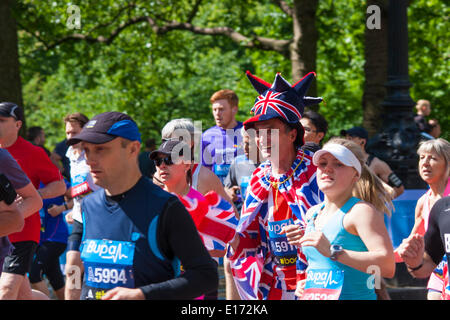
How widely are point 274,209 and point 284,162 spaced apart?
325 mm

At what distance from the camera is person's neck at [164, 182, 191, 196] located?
559 cm

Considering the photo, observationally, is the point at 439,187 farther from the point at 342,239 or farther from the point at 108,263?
the point at 108,263

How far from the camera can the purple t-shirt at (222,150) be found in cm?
929

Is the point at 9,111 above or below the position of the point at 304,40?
below

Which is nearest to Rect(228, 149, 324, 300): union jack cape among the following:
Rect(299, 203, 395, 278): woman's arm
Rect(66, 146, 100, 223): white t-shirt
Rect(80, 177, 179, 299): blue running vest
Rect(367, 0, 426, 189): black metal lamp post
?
Rect(299, 203, 395, 278): woman's arm

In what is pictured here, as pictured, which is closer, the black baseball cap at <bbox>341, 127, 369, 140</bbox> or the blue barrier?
the black baseball cap at <bbox>341, 127, 369, 140</bbox>

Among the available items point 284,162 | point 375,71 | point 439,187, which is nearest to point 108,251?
point 284,162

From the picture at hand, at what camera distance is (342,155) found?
177 inches

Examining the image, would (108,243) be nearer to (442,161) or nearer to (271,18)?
(442,161)

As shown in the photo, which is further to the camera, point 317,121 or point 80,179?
point 80,179

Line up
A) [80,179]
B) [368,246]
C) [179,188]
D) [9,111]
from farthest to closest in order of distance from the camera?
[80,179] < [9,111] < [179,188] < [368,246]

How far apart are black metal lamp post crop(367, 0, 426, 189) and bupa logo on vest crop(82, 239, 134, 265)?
750cm

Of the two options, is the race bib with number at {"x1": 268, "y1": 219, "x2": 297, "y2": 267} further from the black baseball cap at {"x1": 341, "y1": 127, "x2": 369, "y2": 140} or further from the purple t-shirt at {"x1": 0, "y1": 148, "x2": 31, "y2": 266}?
the black baseball cap at {"x1": 341, "y1": 127, "x2": 369, "y2": 140}
